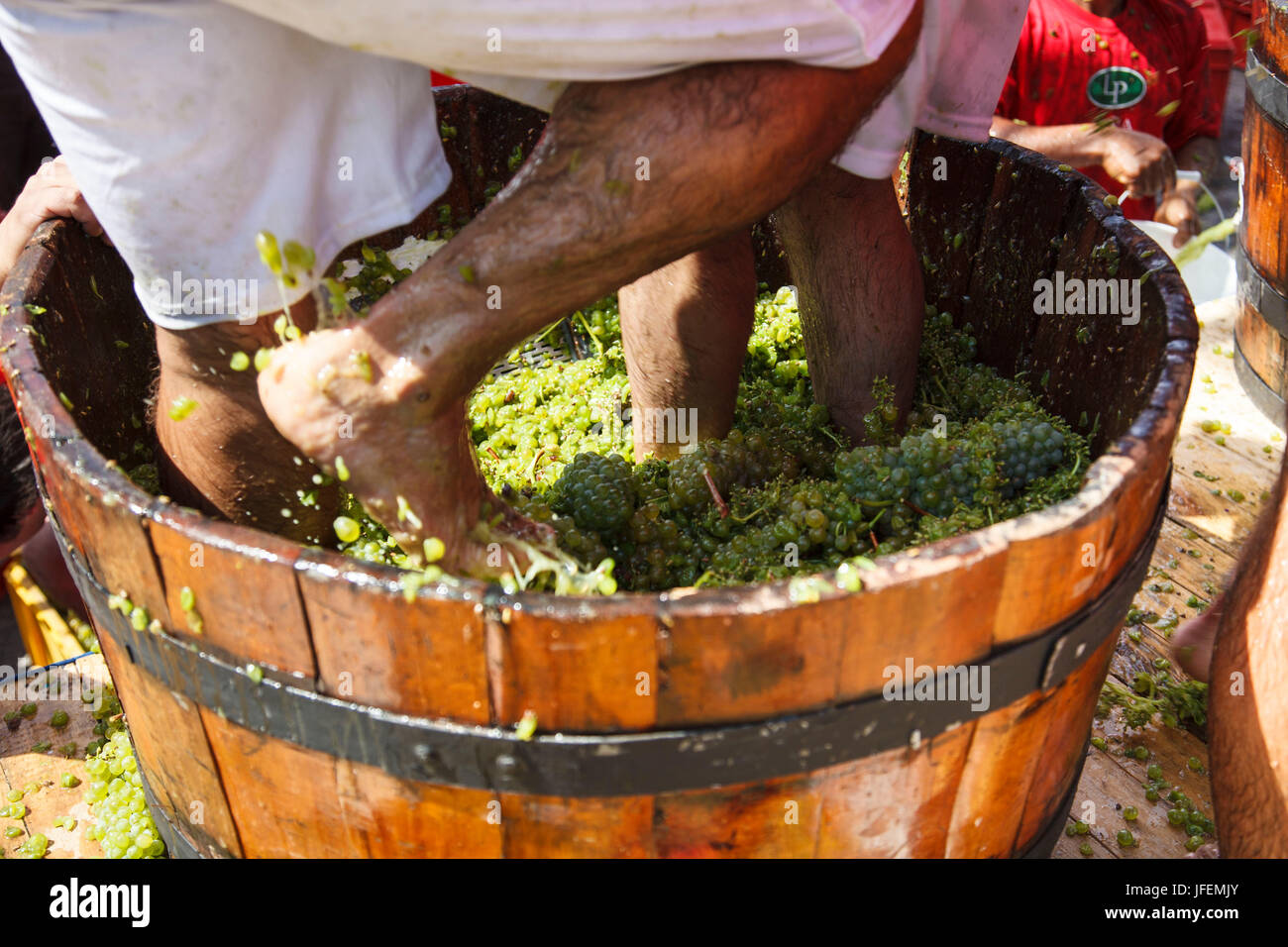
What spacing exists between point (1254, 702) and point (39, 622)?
291 centimetres

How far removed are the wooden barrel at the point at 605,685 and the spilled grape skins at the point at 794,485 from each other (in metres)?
0.26

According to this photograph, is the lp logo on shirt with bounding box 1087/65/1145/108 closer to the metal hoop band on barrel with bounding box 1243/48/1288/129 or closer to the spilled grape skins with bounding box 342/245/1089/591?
the metal hoop band on barrel with bounding box 1243/48/1288/129

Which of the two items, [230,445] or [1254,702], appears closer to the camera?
[1254,702]

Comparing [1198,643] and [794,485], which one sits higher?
[794,485]

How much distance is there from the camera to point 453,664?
4.55 ft

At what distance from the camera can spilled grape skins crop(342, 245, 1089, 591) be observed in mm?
1973

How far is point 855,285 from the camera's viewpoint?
253 centimetres

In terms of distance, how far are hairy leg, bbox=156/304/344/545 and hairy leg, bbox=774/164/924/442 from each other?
46.0 inches

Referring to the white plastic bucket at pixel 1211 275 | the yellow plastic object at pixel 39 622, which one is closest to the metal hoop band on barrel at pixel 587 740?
the yellow plastic object at pixel 39 622

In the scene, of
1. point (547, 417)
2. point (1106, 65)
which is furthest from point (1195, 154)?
point (547, 417)

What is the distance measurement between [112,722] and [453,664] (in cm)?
142

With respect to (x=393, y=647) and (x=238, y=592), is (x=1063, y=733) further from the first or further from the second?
(x=238, y=592)

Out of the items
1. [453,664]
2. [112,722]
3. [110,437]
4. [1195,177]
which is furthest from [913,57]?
[1195,177]

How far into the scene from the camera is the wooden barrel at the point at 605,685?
4.47ft
